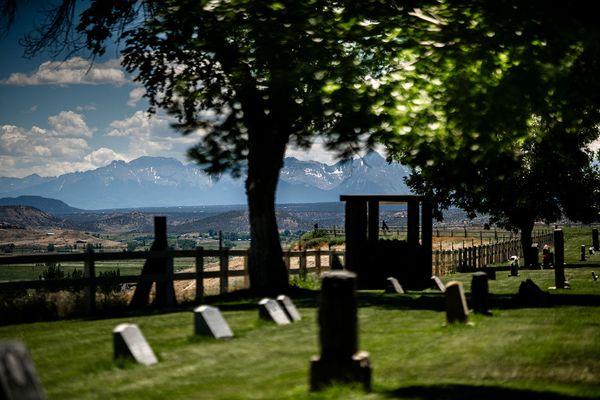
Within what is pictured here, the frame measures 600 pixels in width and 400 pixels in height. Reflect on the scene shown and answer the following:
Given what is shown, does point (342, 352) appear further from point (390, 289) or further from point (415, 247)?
point (415, 247)

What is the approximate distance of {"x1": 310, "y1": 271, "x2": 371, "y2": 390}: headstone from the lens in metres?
8.44

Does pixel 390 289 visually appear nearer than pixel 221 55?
No

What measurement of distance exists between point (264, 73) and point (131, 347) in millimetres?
12650

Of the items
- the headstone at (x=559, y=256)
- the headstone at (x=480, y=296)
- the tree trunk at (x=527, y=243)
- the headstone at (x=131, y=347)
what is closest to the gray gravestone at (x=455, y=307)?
the headstone at (x=480, y=296)

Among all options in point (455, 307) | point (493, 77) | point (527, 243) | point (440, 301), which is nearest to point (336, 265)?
point (440, 301)

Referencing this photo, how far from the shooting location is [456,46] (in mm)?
15016

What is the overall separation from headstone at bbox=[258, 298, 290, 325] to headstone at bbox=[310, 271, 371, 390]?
19.4 feet

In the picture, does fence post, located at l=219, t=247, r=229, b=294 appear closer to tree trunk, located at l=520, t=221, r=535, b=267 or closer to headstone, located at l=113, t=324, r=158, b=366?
headstone, located at l=113, t=324, r=158, b=366

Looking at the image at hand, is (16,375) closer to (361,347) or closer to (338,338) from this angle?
(338,338)

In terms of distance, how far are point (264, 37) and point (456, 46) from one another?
18.0 ft

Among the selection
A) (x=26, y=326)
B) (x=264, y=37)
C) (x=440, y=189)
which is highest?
(x=264, y=37)

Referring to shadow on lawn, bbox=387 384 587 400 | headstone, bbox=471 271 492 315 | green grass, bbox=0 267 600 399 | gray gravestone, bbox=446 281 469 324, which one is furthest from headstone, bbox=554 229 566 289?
shadow on lawn, bbox=387 384 587 400

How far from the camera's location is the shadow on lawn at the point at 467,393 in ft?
27.3

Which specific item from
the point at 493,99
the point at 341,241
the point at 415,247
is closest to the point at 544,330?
the point at 493,99
